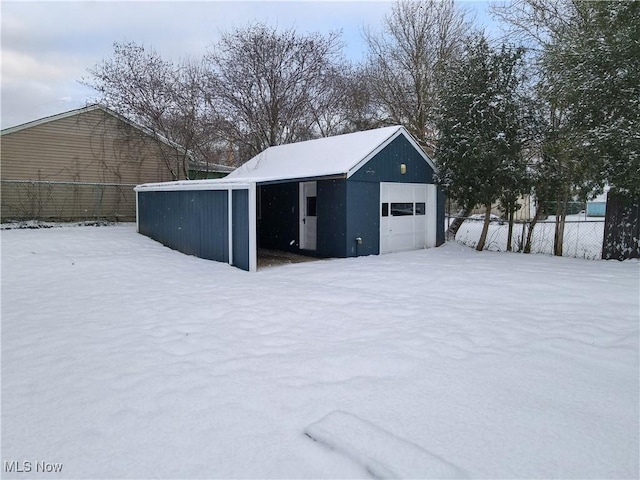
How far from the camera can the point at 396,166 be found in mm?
11602

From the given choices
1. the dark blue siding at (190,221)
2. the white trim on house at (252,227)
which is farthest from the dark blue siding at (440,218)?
the dark blue siding at (190,221)

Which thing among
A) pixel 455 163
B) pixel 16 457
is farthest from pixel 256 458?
pixel 455 163

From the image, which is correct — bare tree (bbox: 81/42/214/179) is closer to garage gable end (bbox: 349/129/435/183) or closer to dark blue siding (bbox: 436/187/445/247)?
garage gable end (bbox: 349/129/435/183)

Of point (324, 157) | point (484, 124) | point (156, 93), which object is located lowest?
point (324, 157)

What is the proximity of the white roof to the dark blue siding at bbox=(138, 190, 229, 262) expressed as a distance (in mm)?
965

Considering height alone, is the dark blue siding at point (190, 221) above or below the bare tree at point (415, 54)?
below

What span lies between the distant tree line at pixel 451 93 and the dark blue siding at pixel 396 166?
0.63 meters

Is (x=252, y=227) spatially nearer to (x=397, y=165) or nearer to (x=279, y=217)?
(x=279, y=217)

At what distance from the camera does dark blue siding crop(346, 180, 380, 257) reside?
10.6 meters

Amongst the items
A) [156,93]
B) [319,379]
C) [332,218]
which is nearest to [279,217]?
[332,218]

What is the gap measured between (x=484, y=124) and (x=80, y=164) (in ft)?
51.1

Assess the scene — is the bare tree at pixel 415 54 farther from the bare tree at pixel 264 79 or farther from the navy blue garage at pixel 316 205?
the navy blue garage at pixel 316 205

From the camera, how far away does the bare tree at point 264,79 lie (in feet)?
58.6

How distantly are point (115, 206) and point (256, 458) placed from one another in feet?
58.6
